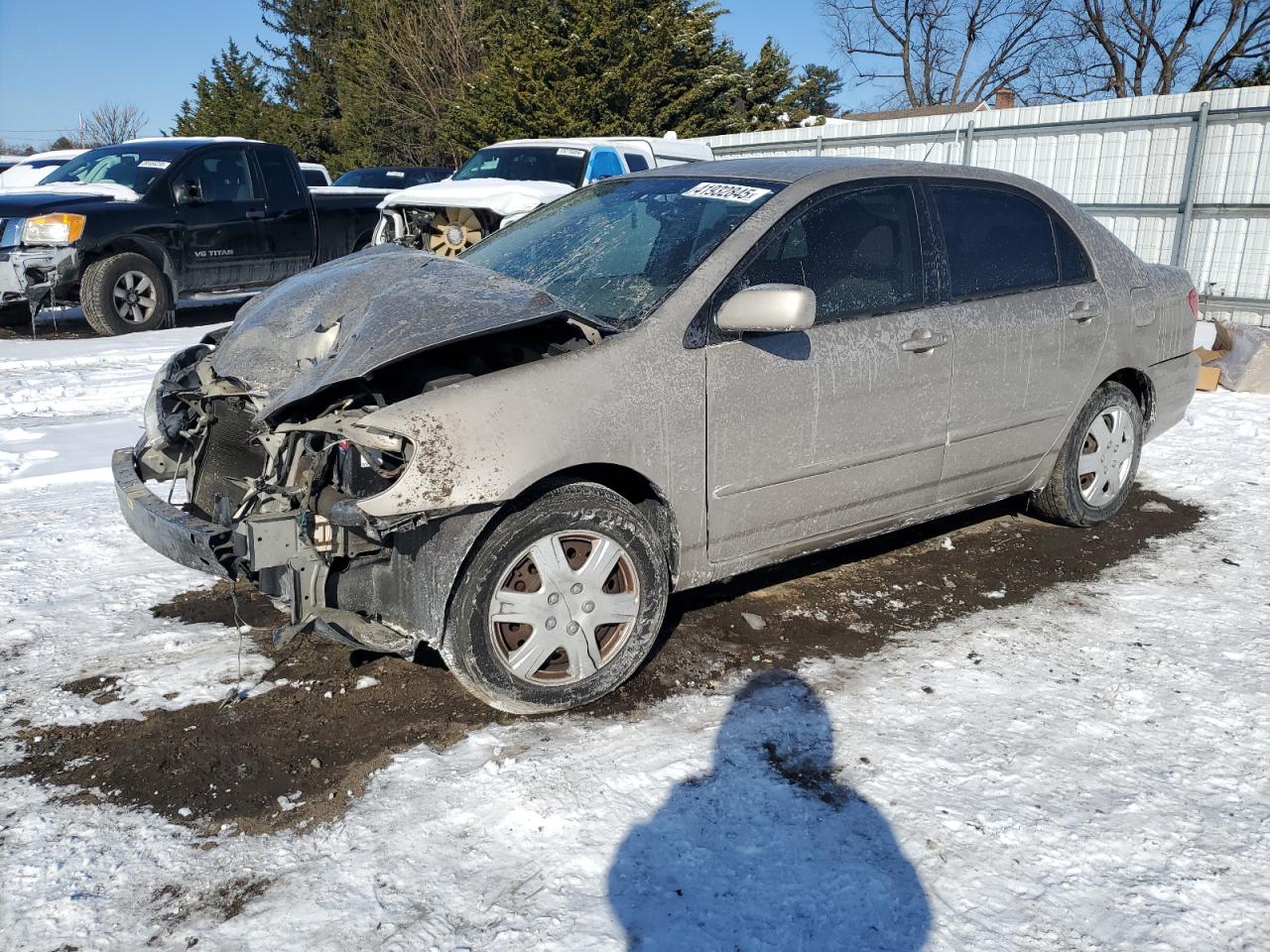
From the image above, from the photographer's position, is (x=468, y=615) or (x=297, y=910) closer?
(x=297, y=910)

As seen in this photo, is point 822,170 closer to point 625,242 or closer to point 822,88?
point 625,242

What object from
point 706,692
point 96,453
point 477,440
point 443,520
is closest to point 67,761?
point 443,520

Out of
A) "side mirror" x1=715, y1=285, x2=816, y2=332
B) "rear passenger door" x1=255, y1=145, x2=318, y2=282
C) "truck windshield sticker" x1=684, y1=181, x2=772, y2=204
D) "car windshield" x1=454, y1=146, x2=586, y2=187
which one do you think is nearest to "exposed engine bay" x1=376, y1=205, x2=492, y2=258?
"car windshield" x1=454, y1=146, x2=586, y2=187

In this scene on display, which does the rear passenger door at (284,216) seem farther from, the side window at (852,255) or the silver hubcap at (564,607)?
the silver hubcap at (564,607)

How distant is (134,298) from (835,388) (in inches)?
342

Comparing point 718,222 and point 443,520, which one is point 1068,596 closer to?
point 718,222

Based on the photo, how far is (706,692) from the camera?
140 inches

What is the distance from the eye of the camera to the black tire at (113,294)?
9922mm

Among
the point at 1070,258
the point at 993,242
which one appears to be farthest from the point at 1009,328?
the point at 1070,258

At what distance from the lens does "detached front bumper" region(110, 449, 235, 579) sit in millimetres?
3227

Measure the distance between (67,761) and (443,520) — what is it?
131 cm

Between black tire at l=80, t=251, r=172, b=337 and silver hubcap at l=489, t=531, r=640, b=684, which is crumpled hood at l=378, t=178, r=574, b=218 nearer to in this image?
black tire at l=80, t=251, r=172, b=337

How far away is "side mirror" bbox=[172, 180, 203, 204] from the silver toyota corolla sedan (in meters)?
7.25

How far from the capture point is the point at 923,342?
4.09 metres
